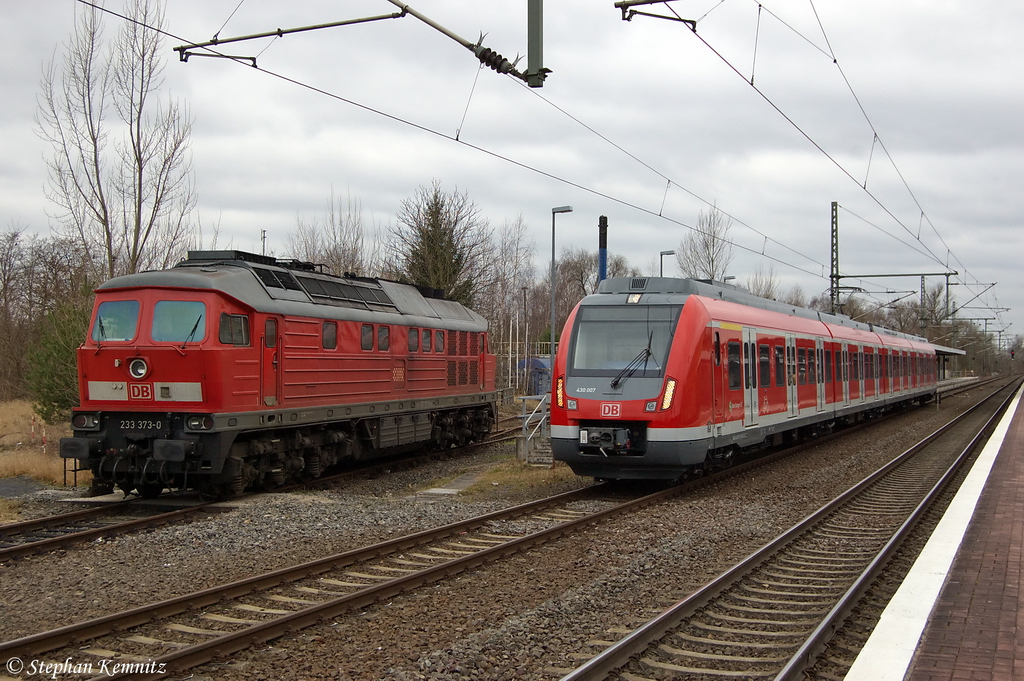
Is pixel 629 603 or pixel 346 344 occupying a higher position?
pixel 346 344

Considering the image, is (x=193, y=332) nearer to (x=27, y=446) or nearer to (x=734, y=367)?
(x=734, y=367)

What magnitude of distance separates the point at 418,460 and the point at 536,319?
2294 inches

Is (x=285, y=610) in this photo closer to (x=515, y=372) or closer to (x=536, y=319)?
(x=515, y=372)

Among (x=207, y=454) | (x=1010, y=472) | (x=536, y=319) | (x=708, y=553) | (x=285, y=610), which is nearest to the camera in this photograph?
(x=285, y=610)

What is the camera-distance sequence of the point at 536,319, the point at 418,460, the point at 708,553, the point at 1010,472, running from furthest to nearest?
1. the point at 536,319
2. the point at 418,460
3. the point at 1010,472
4. the point at 708,553

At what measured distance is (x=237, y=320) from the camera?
13023 mm

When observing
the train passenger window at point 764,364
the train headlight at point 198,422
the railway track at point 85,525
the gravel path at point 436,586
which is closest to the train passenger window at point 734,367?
the train passenger window at point 764,364

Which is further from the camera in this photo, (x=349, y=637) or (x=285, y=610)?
(x=285, y=610)

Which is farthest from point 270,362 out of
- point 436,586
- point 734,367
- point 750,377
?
point 750,377

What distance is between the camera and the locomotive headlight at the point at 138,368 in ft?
41.3

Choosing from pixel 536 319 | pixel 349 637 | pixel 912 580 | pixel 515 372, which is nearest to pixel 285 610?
pixel 349 637

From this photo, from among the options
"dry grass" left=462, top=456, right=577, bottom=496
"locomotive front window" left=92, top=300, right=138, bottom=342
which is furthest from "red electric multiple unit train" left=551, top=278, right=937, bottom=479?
"locomotive front window" left=92, top=300, right=138, bottom=342

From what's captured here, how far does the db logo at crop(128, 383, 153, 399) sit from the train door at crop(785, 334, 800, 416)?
1203cm

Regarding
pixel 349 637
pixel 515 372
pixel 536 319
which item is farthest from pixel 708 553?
pixel 536 319
